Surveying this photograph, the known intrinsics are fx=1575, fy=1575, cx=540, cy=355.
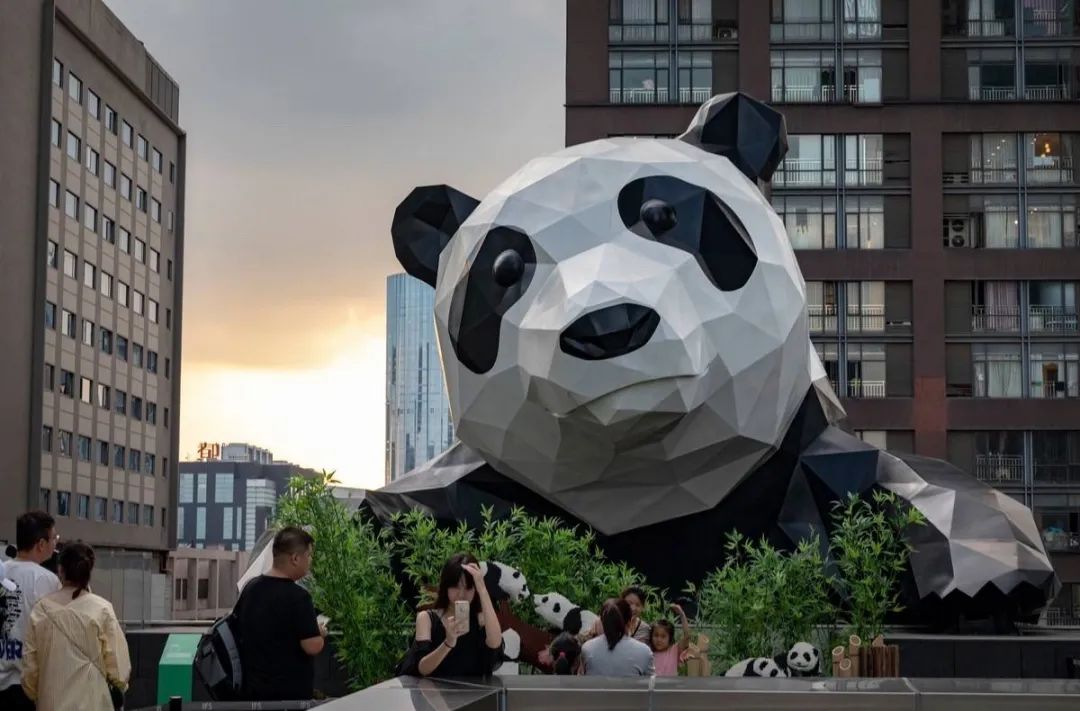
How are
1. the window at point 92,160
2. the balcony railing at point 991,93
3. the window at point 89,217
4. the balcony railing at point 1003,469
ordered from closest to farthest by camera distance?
the balcony railing at point 1003,469
the balcony railing at point 991,93
the window at point 89,217
the window at point 92,160

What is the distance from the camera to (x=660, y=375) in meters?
9.13

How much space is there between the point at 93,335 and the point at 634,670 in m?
45.6

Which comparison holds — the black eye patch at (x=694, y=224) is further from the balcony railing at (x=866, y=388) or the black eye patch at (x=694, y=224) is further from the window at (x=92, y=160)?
the window at (x=92, y=160)

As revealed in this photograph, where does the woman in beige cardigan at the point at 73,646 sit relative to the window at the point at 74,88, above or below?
below

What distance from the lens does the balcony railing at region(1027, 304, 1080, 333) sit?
3866 centimetres

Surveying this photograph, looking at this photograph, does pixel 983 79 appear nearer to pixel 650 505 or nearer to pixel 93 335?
pixel 93 335

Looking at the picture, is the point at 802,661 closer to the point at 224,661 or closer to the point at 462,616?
the point at 462,616

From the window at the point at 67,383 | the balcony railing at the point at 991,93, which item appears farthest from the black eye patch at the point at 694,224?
the window at the point at 67,383

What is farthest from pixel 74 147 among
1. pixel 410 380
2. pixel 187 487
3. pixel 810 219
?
pixel 410 380

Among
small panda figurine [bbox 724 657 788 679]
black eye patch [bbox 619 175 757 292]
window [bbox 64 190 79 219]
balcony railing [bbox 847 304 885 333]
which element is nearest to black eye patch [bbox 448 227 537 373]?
black eye patch [bbox 619 175 757 292]

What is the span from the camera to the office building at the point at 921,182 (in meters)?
38.0

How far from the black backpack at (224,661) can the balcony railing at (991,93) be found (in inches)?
1402

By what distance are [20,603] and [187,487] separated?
129 m

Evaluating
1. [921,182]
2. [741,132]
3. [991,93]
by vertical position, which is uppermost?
[991,93]
